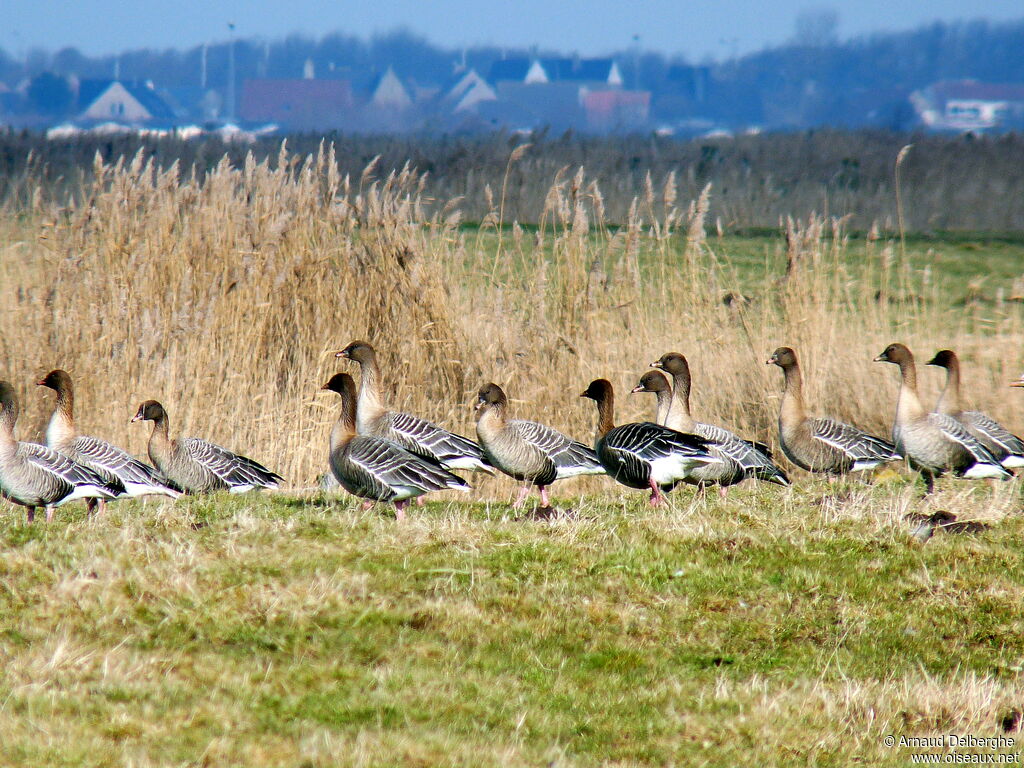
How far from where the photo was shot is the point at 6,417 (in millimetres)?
8781

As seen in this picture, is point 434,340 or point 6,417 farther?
point 434,340

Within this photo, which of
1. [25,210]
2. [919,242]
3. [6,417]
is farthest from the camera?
[919,242]

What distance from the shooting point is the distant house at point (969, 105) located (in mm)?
156650

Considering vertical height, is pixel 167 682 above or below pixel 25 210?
below

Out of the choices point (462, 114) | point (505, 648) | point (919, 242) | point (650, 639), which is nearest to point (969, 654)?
point (650, 639)

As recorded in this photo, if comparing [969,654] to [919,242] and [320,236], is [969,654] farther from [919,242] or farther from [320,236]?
[919,242]

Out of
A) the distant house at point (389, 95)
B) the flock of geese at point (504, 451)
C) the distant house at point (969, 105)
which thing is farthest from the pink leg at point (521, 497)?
the distant house at point (389, 95)

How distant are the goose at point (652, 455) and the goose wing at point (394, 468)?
1.33 meters

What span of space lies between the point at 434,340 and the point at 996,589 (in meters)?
6.35

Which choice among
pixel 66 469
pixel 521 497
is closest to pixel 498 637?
pixel 521 497

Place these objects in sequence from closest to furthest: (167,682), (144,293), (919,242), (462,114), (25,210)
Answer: (167,682) < (144,293) < (25,210) < (919,242) < (462,114)

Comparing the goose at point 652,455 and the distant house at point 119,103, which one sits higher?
the distant house at point 119,103

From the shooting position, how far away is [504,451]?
935cm

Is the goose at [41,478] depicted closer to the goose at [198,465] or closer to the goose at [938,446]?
the goose at [198,465]
